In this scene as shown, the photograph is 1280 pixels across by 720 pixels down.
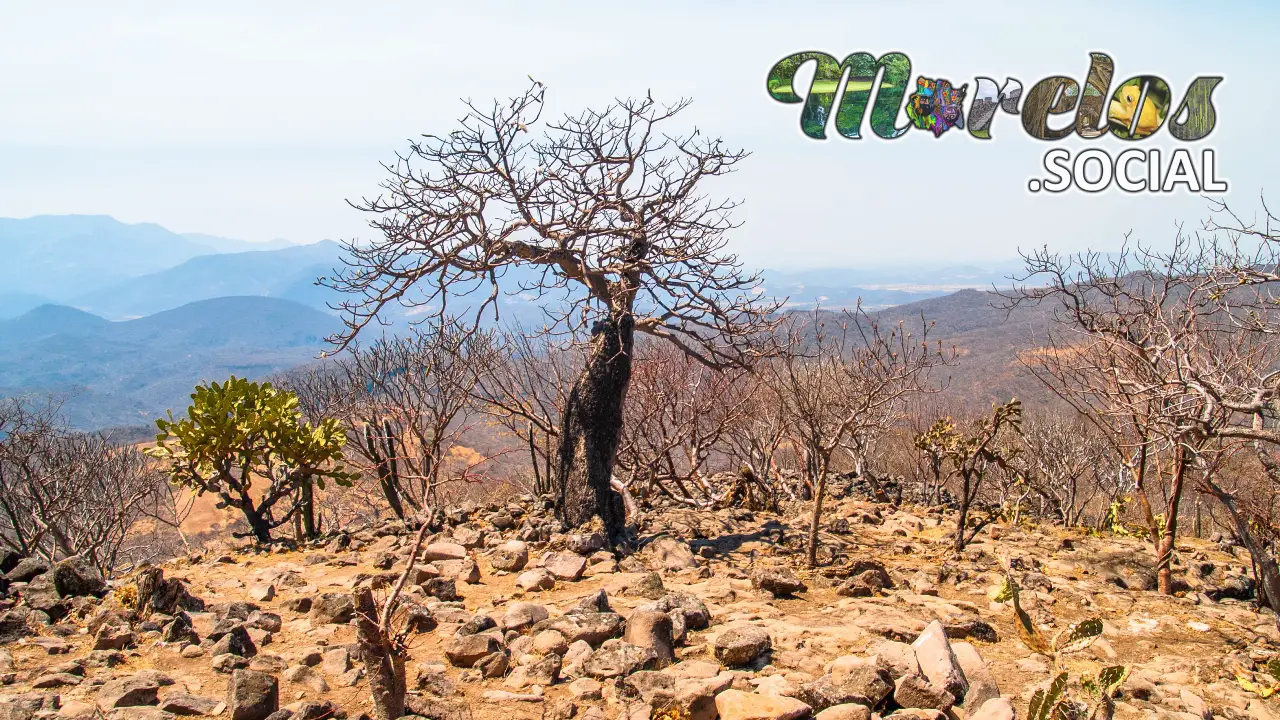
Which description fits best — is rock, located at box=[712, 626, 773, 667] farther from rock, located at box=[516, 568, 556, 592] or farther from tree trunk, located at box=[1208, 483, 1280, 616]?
tree trunk, located at box=[1208, 483, 1280, 616]

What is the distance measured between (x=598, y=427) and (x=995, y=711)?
5080mm

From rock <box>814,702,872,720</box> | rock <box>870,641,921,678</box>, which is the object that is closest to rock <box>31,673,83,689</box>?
rock <box>814,702,872,720</box>

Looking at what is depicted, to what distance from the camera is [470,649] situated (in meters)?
4.83

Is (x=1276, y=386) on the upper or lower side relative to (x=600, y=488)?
upper

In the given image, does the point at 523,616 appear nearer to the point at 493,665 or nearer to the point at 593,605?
the point at 593,605

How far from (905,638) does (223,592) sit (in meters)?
5.94

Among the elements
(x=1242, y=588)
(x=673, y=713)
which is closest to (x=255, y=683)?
(x=673, y=713)

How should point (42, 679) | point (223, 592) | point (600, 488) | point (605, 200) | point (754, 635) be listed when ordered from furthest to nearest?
1. point (600, 488)
2. point (605, 200)
3. point (223, 592)
4. point (754, 635)
5. point (42, 679)

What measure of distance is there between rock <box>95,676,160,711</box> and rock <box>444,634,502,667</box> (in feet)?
5.34

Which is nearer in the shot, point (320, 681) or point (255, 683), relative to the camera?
point (255, 683)

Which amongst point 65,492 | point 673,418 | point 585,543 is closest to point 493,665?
point 585,543

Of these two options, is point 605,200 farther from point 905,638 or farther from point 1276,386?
point 1276,386

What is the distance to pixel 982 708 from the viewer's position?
3.81 metres

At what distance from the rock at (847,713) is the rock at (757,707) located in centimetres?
8
